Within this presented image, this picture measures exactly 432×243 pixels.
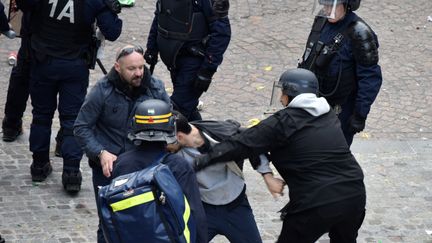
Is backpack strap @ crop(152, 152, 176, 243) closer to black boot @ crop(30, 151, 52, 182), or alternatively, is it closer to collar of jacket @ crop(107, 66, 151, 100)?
collar of jacket @ crop(107, 66, 151, 100)

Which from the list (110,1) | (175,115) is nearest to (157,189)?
(175,115)

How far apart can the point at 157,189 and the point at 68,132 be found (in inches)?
119

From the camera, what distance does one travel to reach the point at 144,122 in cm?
530

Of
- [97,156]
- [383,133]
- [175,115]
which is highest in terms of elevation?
[175,115]

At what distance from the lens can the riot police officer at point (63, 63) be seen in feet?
24.2

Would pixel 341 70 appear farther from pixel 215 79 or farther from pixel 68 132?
pixel 215 79

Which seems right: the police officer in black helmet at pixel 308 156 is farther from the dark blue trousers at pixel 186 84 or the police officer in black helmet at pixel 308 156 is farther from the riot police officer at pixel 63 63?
the dark blue trousers at pixel 186 84

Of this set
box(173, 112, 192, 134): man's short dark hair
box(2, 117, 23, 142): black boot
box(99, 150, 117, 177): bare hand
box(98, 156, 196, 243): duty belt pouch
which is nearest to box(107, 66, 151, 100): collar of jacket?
box(99, 150, 117, 177): bare hand

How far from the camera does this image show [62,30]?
747 cm

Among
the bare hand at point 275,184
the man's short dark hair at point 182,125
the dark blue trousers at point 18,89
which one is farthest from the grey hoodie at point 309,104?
the dark blue trousers at point 18,89

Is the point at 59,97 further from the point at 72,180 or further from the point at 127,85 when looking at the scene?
the point at 127,85

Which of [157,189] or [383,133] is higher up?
[157,189]

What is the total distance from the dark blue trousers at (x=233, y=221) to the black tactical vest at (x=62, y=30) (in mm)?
2128

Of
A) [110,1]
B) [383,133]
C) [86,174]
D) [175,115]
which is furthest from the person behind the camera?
[383,133]
